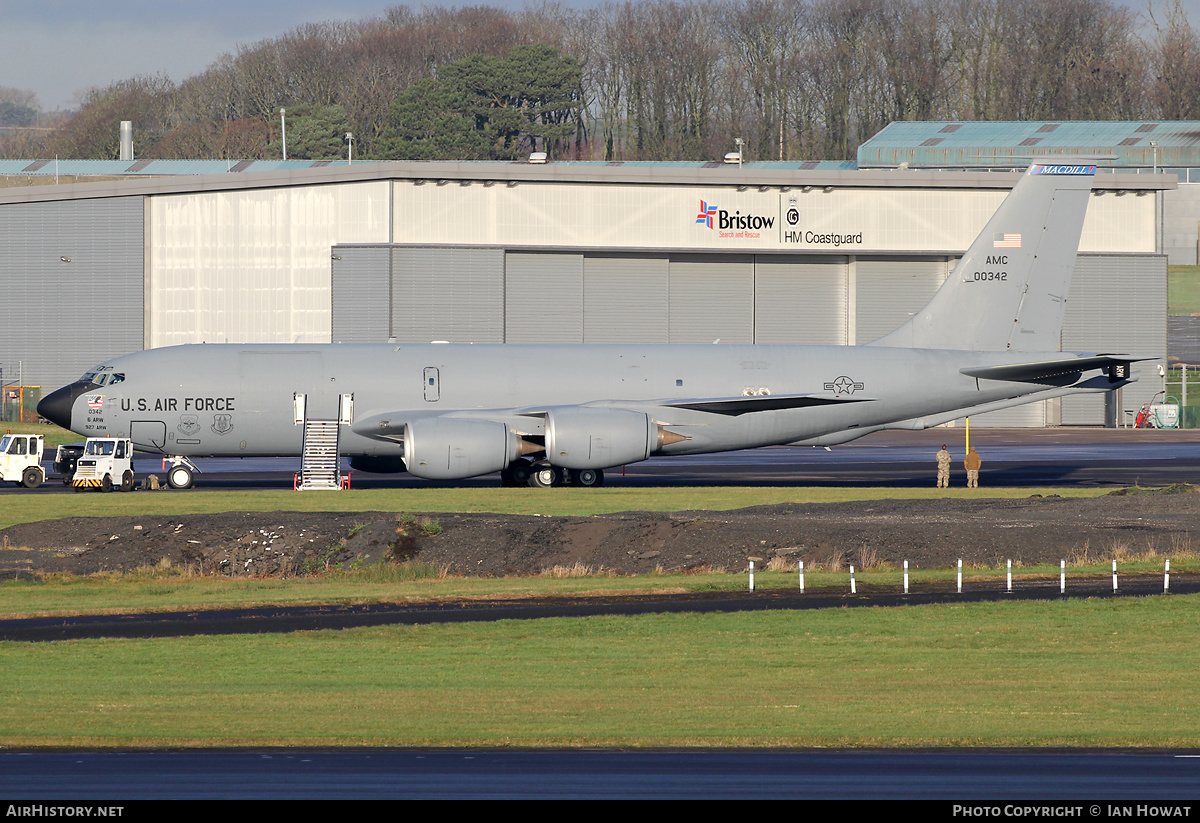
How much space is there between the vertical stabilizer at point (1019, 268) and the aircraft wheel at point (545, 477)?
546 inches

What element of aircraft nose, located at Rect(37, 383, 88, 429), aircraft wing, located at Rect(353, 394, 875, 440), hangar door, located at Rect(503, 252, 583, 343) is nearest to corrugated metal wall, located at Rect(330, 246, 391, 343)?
hangar door, located at Rect(503, 252, 583, 343)

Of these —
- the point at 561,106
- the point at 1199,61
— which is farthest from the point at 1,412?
the point at 1199,61

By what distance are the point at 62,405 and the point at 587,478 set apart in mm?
17552

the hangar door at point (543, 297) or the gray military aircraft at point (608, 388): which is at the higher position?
the hangar door at point (543, 297)

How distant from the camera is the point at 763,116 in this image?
175375mm

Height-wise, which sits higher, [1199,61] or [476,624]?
[1199,61]

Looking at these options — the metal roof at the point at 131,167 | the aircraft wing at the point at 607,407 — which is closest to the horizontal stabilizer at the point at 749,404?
the aircraft wing at the point at 607,407

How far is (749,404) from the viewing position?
159 ft

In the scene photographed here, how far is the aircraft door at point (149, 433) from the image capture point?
47.2 metres

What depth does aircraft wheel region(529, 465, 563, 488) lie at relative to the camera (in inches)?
1897

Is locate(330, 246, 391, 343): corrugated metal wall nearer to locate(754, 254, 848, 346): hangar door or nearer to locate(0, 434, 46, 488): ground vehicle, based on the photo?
locate(754, 254, 848, 346): hangar door

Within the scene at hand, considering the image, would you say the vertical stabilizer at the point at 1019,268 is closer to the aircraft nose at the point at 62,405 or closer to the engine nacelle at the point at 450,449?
the engine nacelle at the point at 450,449
